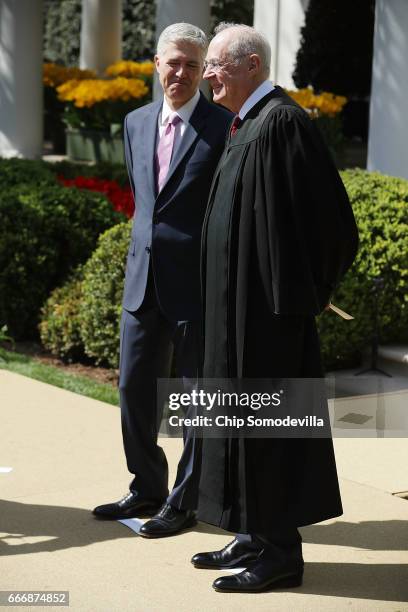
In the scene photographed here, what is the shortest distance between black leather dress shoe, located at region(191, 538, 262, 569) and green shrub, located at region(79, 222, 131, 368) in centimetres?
332

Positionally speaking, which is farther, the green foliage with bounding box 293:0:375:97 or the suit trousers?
the green foliage with bounding box 293:0:375:97

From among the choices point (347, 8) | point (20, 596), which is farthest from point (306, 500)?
point (347, 8)

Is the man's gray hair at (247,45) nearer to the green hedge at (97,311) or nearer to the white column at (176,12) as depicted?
the green hedge at (97,311)

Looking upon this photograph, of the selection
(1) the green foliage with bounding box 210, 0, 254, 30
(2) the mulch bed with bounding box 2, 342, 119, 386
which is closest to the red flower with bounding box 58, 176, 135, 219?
(2) the mulch bed with bounding box 2, 342, 119, 386

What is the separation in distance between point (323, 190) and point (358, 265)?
3.55 metres

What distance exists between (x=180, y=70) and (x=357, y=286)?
3.07 metres

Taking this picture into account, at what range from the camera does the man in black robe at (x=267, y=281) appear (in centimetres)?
380

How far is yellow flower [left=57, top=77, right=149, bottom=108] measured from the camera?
15.8m

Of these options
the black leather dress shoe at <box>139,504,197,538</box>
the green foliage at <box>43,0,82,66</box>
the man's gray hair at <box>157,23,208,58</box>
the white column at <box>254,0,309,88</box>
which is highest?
the green foliage at <box>43,0,82,66</box>

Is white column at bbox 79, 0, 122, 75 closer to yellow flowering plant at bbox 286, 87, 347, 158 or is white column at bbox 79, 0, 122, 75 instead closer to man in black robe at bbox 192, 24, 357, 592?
yellow flowering plant at bbox 286, 87, 347, 158

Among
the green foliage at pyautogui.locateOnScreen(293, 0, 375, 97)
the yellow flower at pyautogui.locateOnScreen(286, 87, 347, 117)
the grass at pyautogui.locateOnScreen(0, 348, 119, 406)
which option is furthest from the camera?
the green foliage at pyautogui.locateOnScreen(293, 0, 375, 97)

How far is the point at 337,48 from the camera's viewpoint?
18109 millimetres

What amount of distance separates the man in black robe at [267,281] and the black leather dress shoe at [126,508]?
74 cm

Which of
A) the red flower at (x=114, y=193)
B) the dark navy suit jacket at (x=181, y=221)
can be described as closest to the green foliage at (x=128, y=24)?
the red flower at (x=114, y=193)
